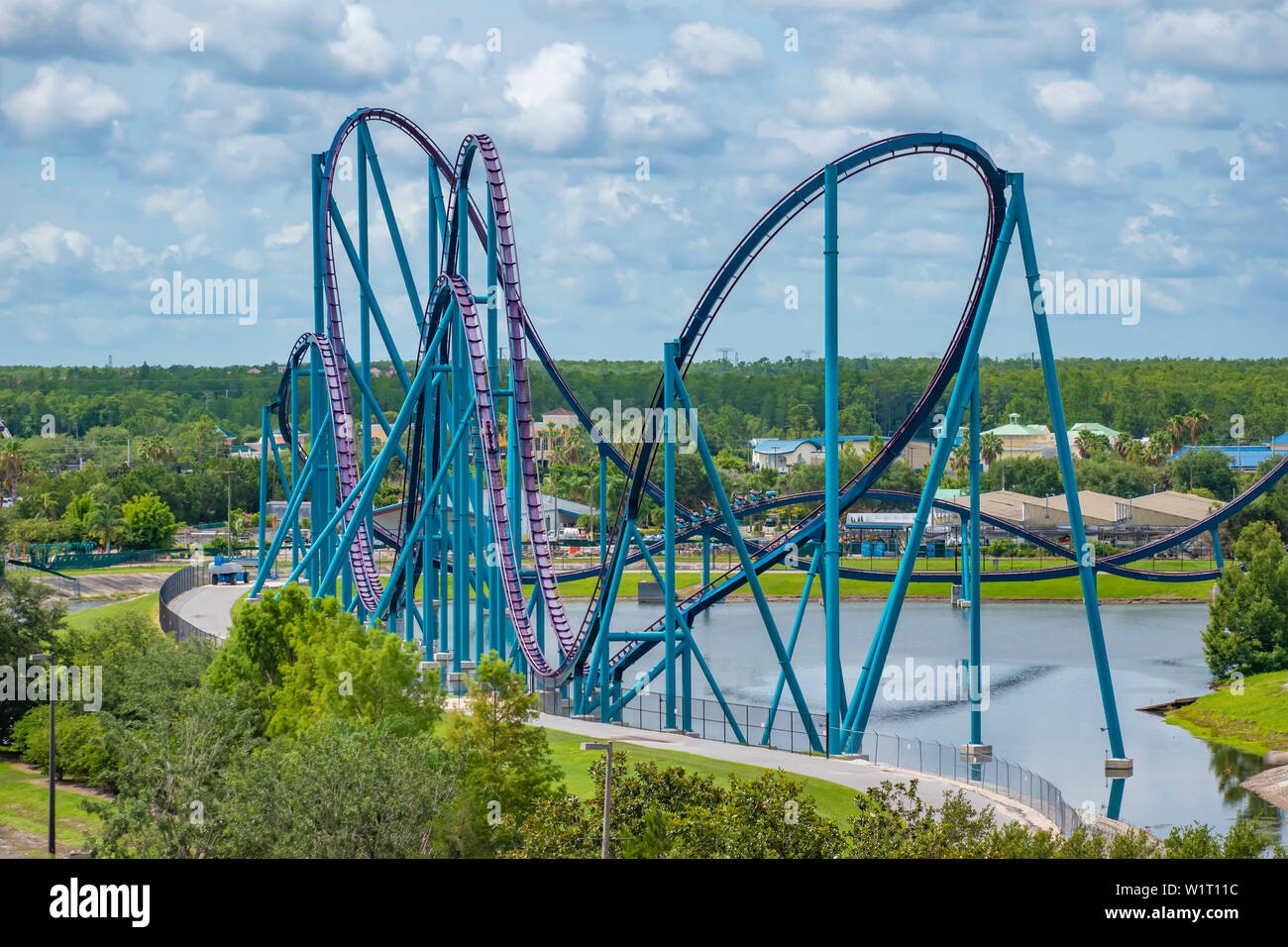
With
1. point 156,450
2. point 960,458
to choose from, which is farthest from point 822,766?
point 156,450

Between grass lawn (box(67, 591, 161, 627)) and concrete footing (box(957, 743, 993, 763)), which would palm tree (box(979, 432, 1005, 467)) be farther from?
concrete footing (box(957, 743, 993, 763))

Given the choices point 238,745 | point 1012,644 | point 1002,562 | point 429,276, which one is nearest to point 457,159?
point 429,276

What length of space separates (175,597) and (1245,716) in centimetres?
4033

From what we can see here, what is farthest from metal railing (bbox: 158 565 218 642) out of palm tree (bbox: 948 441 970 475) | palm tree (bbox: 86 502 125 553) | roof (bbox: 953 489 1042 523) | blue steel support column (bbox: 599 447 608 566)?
palm tree (bbox: 948 441 970 475)

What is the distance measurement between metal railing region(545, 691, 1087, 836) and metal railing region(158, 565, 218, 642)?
12466 mm

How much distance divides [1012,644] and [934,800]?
43356 mm

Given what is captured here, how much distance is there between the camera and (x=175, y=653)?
35062mm

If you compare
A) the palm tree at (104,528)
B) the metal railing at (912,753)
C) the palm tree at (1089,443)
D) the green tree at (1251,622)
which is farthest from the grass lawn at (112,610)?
the palm tree at (1089,443)

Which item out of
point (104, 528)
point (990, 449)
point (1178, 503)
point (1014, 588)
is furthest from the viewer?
→ point (990, 449)

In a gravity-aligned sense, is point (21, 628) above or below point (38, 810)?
above

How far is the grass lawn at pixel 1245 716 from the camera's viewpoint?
1885 inches

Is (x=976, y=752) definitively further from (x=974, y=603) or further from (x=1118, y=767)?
(x=974, y=603)

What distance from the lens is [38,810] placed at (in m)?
31.4
